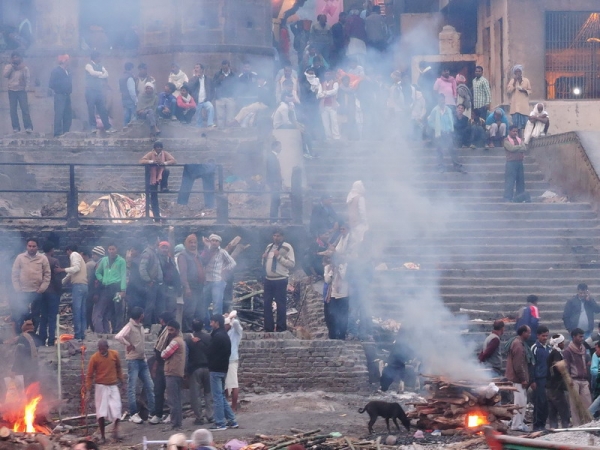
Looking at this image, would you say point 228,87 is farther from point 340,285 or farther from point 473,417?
point 473,417

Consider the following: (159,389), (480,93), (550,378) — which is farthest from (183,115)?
(550,378)

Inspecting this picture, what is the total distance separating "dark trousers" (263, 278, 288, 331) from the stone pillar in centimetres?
1319

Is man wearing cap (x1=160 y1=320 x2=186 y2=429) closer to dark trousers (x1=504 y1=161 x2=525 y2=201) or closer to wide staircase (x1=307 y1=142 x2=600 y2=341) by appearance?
wide staircase (x1=307 y1=142 x2=600 y2=341)

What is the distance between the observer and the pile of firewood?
13.2m

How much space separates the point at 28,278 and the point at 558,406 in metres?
7.49

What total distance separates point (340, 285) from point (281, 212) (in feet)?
11.3

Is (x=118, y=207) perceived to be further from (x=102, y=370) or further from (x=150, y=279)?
(x=102, y=370)

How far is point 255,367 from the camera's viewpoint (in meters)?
15.7

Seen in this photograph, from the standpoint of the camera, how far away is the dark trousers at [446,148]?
2216 centimetres

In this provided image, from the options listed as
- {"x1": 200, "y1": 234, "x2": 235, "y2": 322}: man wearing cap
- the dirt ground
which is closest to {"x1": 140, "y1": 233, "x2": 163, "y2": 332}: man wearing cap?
{"x1": 200, "y1": 234, "x2": 235, "y2": 322}: man wearing cap

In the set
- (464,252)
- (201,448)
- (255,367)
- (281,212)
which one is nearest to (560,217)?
(464,252)

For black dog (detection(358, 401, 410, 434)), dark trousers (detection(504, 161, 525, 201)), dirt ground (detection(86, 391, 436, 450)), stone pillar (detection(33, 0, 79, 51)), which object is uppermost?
stone pillar (detection(33, 0, 79, 51))

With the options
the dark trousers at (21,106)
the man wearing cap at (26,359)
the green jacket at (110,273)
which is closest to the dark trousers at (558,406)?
the green jacket at (110,273)

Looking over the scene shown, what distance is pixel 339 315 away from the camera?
16719mm
